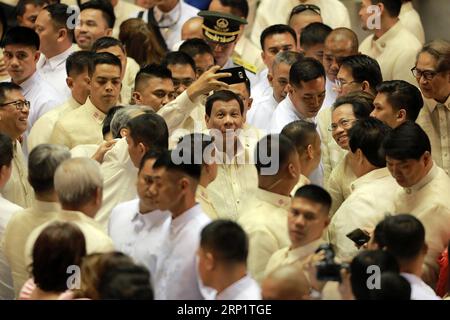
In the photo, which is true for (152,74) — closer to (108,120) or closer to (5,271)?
(108,120)

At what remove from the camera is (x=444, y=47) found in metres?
7.71

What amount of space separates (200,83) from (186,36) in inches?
90.7

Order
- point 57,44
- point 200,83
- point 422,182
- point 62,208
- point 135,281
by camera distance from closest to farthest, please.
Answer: point 135,281 → point 62,208 → point 422,182 → point 200,83 → point 57,44

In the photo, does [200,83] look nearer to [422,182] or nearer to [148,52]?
[422,182]

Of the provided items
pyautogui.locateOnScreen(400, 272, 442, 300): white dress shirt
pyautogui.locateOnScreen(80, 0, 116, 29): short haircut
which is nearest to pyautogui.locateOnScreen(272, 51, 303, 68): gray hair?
pyautogui.locateOnScreen(80, 0, 116, 29): short haircut

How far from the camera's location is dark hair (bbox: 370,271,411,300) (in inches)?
200

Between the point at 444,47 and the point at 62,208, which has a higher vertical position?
the point at 444,47

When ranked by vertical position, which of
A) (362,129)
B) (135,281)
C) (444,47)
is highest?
(444,47)

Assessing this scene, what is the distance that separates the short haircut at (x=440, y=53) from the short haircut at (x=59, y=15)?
2.56m

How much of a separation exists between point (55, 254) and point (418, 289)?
1.48 metres

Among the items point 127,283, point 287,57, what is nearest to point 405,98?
point 287,57

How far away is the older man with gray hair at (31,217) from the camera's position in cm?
599

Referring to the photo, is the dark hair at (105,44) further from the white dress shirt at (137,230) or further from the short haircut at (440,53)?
the white dress shirt at (137,230)

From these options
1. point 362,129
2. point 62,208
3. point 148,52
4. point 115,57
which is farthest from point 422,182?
point 148,52
